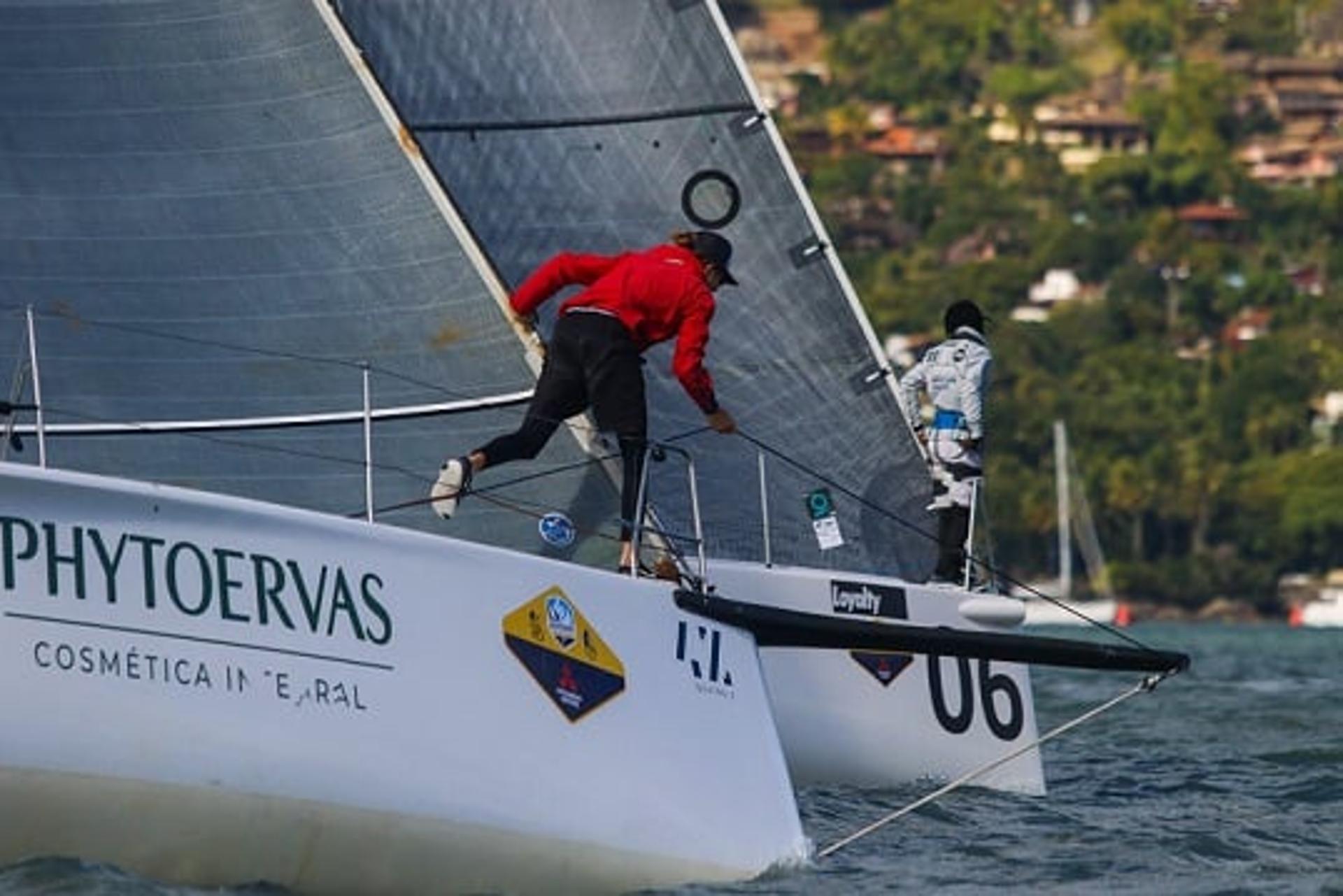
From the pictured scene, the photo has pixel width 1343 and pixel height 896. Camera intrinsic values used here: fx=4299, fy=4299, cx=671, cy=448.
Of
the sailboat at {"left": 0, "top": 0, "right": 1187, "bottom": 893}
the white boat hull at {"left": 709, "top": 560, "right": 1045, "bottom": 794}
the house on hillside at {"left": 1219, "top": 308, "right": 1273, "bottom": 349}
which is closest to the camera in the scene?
the sailboat at {"left": 0, "top": 0, "right": 1187, "bottom": 893}

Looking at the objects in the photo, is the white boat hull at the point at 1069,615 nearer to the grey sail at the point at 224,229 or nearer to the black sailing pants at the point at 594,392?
the grey sail at the point at 224,229

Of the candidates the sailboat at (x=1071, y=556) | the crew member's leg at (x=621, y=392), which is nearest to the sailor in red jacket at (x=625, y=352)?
the crew member's leg at (x=621, y=392)

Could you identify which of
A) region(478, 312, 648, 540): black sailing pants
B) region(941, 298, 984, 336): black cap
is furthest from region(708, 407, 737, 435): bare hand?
region(941, 298, 984, 336): black cap

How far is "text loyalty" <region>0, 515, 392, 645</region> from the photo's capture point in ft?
30.1

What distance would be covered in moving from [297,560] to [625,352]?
1603 millimetres

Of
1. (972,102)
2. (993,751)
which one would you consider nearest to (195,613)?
(993,751)

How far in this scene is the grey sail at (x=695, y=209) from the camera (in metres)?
14.2

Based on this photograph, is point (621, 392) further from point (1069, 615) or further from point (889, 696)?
point (1069, 615)

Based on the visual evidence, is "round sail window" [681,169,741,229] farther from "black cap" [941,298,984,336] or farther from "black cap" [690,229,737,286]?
"black cap" [690,229,737,286]

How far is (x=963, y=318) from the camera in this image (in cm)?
1420

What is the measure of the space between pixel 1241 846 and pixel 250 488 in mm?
2973

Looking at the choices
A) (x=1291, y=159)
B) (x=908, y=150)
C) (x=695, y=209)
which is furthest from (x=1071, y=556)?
(x=695, y=209)

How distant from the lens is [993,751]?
45.9ft

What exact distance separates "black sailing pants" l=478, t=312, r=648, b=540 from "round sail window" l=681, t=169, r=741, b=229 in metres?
3.89
